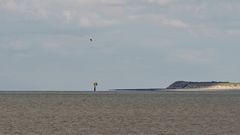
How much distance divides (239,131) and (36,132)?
60.2ft

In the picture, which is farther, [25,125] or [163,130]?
[25,125]

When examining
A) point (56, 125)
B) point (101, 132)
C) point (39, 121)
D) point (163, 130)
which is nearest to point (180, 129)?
point (163, 130)

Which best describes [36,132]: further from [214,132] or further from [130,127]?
[214,132]

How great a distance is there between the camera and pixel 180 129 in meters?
76.8

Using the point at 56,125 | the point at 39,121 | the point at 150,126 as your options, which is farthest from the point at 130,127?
the point at 39,121

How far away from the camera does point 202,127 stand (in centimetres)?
7925

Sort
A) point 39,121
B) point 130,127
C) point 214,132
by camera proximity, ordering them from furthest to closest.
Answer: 1. point 39,121
2. point 130,127
3. point 214,132

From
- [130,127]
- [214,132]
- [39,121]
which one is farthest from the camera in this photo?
[39,121]

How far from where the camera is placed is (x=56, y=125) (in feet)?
270

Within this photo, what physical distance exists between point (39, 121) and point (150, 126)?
14.6m

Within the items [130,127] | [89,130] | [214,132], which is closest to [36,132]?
[89,130]

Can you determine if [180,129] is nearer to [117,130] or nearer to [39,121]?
[117,130]

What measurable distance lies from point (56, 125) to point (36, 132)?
907cm

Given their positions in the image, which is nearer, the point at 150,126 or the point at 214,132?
the point at 214,132
